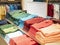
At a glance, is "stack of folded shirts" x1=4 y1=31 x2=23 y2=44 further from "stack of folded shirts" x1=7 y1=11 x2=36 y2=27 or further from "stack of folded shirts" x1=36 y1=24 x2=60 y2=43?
"stack of folded shirts" x1=36 y1=24 x2=60 y2=43

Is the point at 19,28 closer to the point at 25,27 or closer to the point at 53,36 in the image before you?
the point at 25,27

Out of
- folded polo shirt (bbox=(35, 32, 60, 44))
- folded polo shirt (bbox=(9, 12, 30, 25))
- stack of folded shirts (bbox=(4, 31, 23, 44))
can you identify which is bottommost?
stack of folded shirts (bbox=(4, 31, 23, 44))

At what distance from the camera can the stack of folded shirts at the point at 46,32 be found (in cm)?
145

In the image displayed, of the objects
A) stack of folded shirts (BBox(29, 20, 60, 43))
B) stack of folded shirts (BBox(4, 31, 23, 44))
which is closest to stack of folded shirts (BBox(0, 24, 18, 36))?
stack of folded shirts (BBox(4, 31, 23, 44))

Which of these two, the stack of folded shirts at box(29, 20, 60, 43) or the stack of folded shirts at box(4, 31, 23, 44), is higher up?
the stack of folded shirts at box(29, 20, 60, 43)

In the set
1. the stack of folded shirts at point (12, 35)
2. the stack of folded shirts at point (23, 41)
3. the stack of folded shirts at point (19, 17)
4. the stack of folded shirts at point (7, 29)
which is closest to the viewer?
the stack of folded shirts at point (23, 41)

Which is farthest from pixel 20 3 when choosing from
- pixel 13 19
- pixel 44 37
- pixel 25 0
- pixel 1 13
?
pixel 44 37

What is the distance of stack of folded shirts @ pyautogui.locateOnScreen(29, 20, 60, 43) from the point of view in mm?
1454

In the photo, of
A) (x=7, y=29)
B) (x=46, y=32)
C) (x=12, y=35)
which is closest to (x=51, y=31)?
(x=46, y=32)

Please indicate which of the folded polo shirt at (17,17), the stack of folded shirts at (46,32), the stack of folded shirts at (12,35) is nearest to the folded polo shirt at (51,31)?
the stack of folded shirts at (46,32)

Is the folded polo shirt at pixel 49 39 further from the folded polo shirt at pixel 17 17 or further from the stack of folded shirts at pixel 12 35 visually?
the folded polo shirt at pixel 17 17

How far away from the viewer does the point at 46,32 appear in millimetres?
1494

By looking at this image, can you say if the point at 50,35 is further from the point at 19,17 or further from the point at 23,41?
the point at 19,17

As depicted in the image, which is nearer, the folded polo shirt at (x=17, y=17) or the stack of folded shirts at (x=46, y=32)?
the stack of folded shirts at (x=46, y=32)
